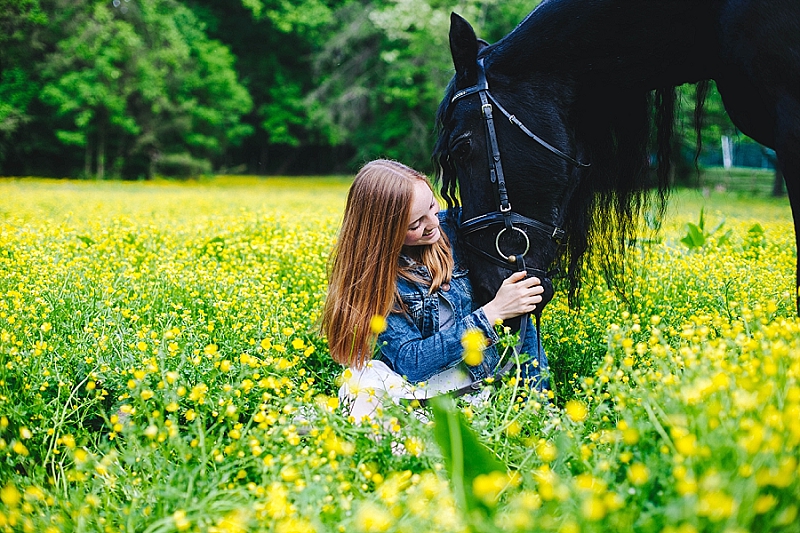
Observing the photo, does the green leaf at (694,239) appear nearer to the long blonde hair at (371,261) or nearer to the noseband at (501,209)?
the noseband at (501,209)

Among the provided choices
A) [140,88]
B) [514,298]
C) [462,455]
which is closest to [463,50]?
[514,298]

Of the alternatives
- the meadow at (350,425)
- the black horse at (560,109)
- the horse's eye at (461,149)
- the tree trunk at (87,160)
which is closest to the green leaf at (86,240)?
the meadow at (350,425)

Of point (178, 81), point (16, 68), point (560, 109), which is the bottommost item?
point (560, 109)

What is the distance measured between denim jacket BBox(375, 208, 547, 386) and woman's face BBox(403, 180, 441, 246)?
5.0 inches

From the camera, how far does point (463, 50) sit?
300 cm

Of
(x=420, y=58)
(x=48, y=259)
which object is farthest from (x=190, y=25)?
(x=48, y=259)

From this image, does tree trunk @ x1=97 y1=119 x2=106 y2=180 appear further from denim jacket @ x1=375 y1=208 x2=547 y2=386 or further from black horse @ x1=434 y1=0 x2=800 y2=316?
black horse @ x1=434 y1=0 x2=800 y2=316

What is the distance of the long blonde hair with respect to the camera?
311 centimetres

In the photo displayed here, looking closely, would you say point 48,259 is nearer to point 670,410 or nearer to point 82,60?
point 670,410

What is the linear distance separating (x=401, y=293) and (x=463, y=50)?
3.90 feet

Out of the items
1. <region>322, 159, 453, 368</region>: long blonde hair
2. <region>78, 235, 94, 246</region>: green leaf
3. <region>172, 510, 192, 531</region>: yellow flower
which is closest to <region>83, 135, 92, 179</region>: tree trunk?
<region>78, 235, 94, 246</region>: green leaf

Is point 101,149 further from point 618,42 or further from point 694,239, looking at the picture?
point 618,42

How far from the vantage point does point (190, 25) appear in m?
34.8

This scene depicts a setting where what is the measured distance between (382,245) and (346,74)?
28801mm
